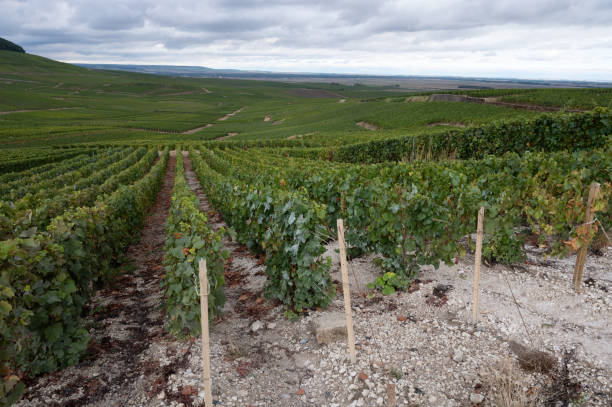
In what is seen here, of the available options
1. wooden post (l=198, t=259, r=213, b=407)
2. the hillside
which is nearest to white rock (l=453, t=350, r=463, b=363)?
wooden post (l=198, t=259, r=213, b=407)

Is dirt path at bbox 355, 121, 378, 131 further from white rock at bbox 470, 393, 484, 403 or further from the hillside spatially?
white rock at bbox 470, 393, 484, 403

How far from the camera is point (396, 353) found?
4.61 meters

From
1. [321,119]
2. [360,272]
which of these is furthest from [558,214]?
[321,119]

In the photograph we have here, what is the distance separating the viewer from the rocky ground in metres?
3.96

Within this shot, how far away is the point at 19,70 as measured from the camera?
169125mm

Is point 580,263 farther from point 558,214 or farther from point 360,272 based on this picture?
point 360,272

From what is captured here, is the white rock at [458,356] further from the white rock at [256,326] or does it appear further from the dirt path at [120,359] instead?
the dirt path at [120,359]

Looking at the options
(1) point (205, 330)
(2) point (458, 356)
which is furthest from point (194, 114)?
(2) point (458, 356)

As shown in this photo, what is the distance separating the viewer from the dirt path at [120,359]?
13.6 ft

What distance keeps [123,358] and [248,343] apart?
1751 mm

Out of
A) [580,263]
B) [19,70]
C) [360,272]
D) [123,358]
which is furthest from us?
[19,70]

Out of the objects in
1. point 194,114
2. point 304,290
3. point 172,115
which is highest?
point 194,114

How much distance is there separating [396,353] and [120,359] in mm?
3853

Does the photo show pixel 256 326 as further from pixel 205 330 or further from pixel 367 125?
pixel 367 125
